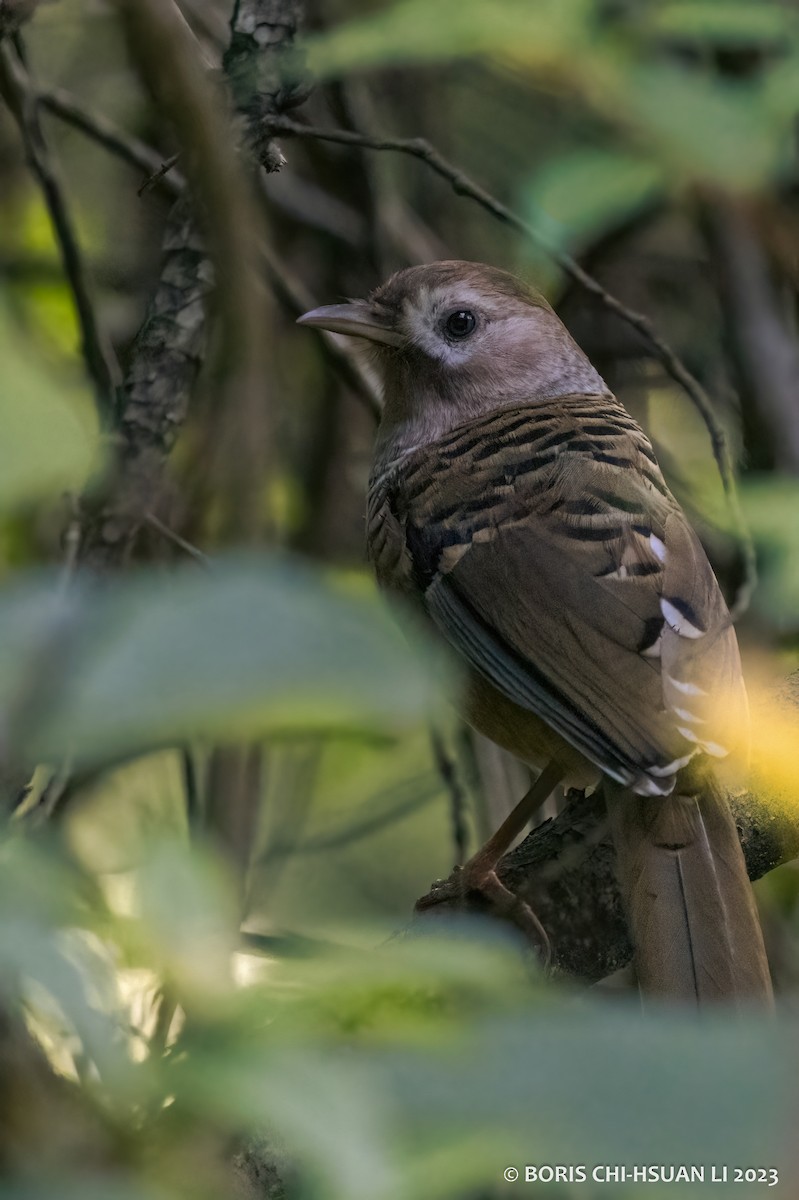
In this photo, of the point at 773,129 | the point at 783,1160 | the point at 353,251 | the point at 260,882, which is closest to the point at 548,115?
the point at 353,251

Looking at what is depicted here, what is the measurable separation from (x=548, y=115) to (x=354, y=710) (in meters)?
4.85

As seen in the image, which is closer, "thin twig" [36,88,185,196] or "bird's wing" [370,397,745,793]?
"bird's wing" [370,397,745,793]

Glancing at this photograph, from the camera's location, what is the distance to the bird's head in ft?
12.1

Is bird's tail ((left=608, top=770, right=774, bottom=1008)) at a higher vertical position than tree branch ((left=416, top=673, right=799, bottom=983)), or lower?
higher

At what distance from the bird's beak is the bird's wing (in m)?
0.41

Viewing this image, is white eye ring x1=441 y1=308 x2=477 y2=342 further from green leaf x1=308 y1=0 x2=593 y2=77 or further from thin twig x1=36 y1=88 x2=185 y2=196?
thin twig x1=36 y1=88 x2=185 y2=196

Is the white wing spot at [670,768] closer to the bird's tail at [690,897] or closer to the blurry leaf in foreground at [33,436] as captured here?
the bird's tail at [690,897]

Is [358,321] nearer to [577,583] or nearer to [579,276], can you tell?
[579,276]

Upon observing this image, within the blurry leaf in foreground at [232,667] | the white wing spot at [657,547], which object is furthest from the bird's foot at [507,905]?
the blurry leaf in foreground at [232,667]

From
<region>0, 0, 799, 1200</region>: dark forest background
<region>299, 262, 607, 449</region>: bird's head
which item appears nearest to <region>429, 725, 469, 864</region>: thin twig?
<region>0, 0, 799, 1200</region>: dark forest background

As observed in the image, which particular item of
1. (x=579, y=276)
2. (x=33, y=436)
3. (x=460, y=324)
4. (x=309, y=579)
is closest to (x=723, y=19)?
(x=579, y=276)

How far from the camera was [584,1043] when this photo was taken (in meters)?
0.97

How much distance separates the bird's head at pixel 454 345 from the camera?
3691mm

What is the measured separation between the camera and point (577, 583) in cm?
285
